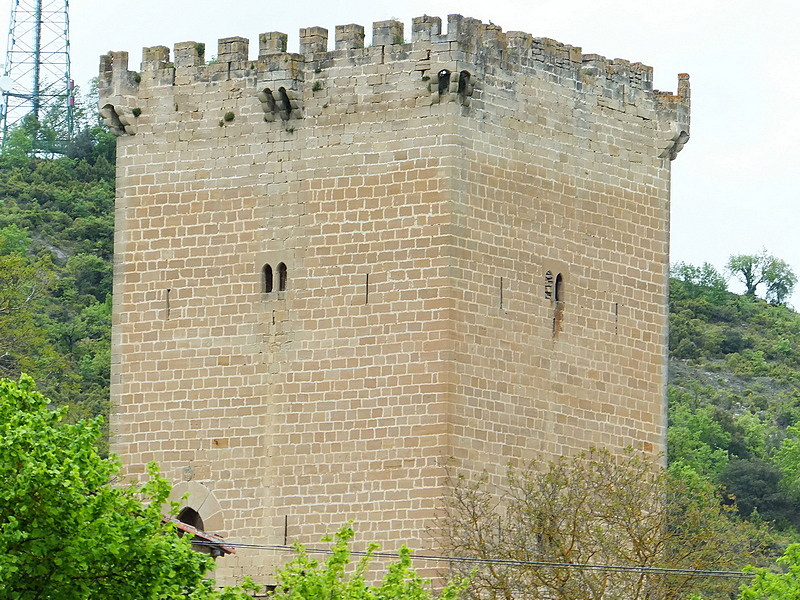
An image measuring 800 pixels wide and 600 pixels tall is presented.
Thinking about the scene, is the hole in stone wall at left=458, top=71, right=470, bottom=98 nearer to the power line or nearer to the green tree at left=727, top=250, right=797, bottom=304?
the power line

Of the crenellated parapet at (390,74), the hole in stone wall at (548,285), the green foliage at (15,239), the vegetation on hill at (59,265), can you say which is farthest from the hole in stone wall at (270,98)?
the green foliage at (15,239)

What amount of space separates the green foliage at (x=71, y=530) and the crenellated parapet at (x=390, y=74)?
978cm

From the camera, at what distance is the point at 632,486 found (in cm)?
3294

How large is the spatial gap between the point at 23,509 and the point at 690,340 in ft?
212

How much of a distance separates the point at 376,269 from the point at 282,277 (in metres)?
1.46

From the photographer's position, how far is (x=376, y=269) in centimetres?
3319

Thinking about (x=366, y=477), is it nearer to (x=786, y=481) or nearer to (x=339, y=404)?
(x=339, y=404)

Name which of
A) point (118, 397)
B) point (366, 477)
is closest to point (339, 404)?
point (366, 477)

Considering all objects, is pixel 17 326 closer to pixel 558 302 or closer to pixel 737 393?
pixel 558 302

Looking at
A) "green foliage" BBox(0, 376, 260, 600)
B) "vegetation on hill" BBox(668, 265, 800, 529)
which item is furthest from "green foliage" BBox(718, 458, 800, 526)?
"green foliage" BBox(0, 376, 260, 600)

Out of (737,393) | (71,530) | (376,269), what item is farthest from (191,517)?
(737,393)

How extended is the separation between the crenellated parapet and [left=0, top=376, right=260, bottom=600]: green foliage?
9782 millimetres

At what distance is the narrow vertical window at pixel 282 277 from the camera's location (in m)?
33.9

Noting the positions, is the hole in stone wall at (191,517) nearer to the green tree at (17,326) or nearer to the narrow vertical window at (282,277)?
the narrow vertical window at (282,277)
